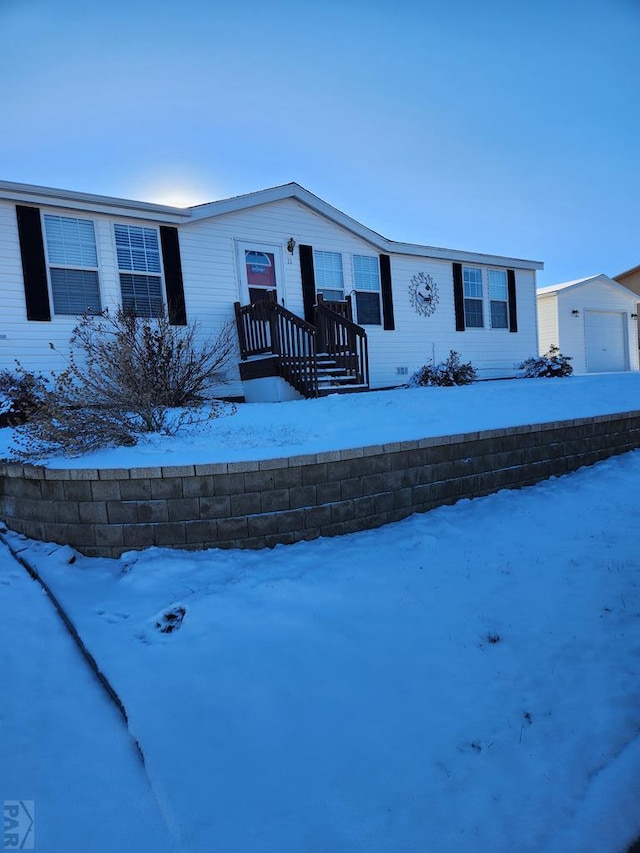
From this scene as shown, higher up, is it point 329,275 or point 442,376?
point 329,275

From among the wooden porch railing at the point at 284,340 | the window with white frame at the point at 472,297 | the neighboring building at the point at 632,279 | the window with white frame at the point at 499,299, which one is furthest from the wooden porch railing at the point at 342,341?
the neighboring building at the point at 632,279

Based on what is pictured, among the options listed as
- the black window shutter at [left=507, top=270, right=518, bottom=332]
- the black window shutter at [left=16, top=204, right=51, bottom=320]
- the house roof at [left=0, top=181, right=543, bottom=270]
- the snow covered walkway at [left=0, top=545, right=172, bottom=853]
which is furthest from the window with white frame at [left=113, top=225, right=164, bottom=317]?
the black window shutter at [left=507, top=270, right=518, bottom=332]

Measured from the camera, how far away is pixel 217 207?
27.1 ft

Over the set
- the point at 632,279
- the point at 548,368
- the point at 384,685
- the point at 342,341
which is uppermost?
the point at 632,279

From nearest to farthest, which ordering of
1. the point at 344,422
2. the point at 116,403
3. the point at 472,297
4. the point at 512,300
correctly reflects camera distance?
the point at 116,403 → the point at 344,422 → the point at 472,297 → the point at 512,300

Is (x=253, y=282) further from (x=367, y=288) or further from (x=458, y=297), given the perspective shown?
(x=458, y=297)

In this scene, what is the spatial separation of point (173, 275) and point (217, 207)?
4.57 feet

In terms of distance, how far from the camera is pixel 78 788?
1.78m

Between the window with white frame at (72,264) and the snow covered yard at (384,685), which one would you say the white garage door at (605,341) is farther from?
the window with white frame at (72,264)

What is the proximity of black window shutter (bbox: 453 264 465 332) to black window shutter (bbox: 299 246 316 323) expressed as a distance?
155 inches

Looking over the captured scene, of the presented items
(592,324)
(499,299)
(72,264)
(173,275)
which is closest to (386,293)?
(499,299)

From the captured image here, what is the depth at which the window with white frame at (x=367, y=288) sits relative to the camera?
33.5ft

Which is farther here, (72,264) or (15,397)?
(72,264)

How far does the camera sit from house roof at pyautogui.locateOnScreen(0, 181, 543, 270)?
6863 mm
